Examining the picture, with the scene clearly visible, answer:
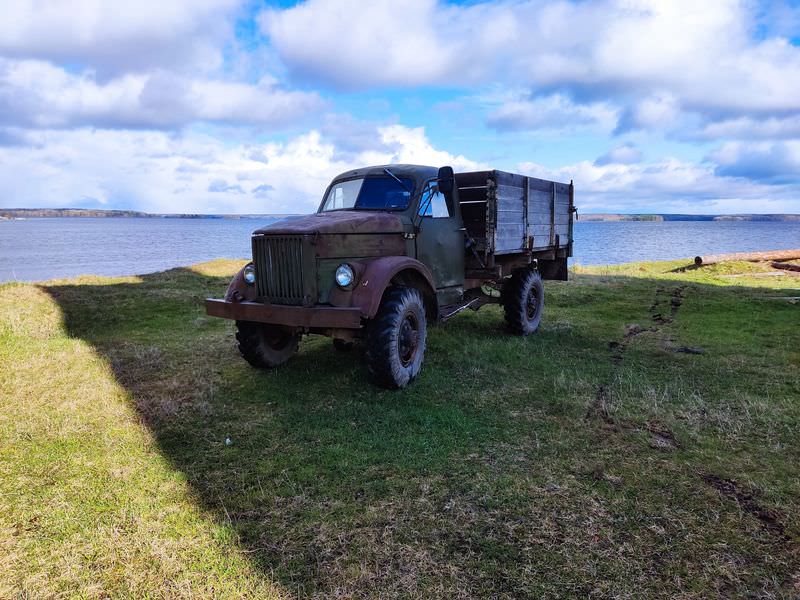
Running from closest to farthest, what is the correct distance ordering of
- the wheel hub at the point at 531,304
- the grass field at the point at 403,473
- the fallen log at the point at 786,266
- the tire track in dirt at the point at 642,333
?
the grass field at the point at 403,473
the tire track in dirt at the point at 642,333
the wheel hub at the point at 531,304
the fallen log at the point at 786,266

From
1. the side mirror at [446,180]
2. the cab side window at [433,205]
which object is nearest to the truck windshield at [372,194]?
the cab side window at [433,205]

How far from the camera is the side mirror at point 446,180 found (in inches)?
252

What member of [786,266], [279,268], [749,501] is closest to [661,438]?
[749,501]

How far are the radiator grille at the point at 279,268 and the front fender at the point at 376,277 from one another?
0.65 m

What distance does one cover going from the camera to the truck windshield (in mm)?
6465

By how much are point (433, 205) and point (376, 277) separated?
1887mm

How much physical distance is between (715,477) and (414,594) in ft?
8.40

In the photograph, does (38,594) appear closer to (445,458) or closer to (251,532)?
(251,532)

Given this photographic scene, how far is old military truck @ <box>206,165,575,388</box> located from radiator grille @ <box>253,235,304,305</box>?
1 cm

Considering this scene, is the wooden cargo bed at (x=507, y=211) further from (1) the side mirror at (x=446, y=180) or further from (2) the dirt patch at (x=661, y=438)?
(2) the dirt patch at (x=661, y=438)

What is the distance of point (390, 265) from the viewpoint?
552cm

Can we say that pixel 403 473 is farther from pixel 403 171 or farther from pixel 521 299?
pixel 521 299

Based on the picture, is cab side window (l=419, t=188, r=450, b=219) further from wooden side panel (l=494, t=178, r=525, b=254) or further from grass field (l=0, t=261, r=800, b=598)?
grass field (l=0, t=261, r=800, b=598)

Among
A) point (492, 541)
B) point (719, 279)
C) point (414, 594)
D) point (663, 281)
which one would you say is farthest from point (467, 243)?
point (719, 279)
